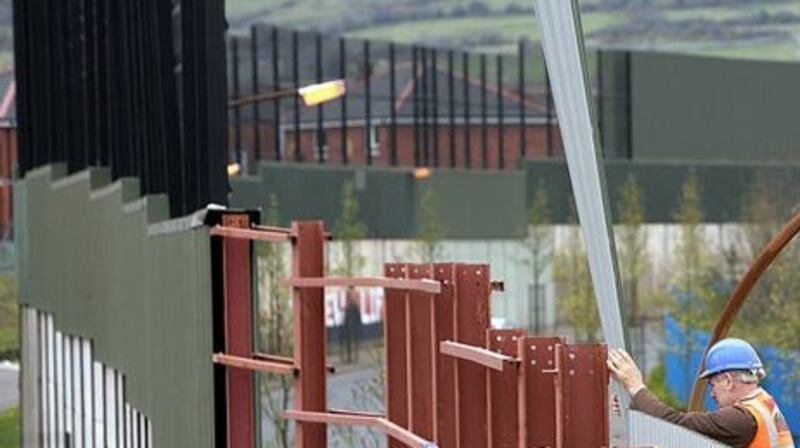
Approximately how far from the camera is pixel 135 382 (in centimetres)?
1856

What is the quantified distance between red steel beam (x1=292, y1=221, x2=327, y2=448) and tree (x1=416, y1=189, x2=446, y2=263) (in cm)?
4353

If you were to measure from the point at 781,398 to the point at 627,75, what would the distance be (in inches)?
1481

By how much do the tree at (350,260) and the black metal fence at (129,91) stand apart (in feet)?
77.7

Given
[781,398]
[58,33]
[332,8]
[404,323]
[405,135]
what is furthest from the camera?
[332,8]

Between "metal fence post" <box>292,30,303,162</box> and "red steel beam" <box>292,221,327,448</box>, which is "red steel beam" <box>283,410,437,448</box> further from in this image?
"metal fence post" <box>292,30,303,162</box>

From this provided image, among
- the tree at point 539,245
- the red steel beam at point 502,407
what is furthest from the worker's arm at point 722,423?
the tree at point 539,245

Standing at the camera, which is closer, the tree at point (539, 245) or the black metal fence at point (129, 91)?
the black metal fence at point (129, 91)

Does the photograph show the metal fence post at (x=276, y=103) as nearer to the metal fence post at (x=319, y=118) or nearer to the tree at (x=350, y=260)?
the metal fence post at (x=319, y=118)

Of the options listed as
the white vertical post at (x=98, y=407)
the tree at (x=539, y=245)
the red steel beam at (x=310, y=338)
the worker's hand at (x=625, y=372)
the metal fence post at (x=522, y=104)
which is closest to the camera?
the worker's hand at (x=625, y=372)

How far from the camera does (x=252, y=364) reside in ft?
46.9

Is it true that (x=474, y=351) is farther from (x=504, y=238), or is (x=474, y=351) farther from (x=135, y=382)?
(x=504, y=238)

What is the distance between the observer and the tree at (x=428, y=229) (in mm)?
61178

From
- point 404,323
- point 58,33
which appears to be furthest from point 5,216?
point 404,323

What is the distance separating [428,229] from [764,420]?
55217 millimetres
